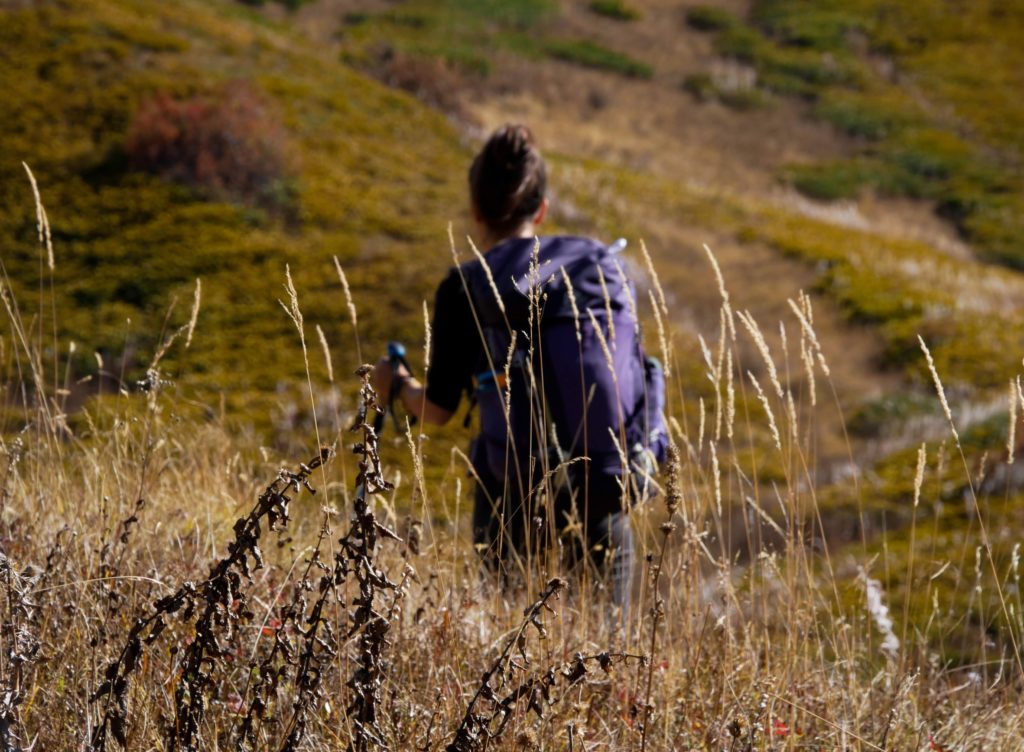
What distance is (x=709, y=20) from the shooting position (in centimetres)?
3142

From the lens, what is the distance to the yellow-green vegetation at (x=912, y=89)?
2286cm

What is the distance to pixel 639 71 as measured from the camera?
27.2 metres

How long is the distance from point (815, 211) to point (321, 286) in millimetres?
12197

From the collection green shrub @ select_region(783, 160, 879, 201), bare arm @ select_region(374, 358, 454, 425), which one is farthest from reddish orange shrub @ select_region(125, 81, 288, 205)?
green shrub @ select_region(783, 160, 879, 201)

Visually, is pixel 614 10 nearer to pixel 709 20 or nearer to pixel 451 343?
pixel 709 20

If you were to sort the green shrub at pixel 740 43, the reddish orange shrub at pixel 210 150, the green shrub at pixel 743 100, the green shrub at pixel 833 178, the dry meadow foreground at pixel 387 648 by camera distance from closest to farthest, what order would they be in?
1. the dry meadow foreground at pixel 387 648
2. the reddish orange shrub at pixel 210 150
3. the green shrub at pixel 833 178
4. the green shrub at pixel 743 100
5. the green shrub at pixel 740 43

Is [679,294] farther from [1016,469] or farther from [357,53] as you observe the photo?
[357,53]

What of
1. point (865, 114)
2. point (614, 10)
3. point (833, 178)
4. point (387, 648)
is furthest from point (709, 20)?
point (387, 648)

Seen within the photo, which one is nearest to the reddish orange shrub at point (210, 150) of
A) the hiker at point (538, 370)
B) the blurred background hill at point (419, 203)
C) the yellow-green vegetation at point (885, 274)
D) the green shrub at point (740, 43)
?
the blurred background hill at point (419, 203)

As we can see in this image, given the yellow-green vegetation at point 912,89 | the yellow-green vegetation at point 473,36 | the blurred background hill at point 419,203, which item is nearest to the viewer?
the blurred background hill at point 419,203

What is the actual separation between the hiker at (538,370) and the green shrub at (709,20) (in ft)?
98.6

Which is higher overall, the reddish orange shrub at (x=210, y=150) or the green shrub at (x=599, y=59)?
the green shrub at (x=599, y=59)

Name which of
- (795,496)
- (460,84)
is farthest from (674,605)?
(460,84)

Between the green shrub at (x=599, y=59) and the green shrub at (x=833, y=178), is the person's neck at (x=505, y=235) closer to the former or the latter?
the green shrub at (x=833, y=178)
